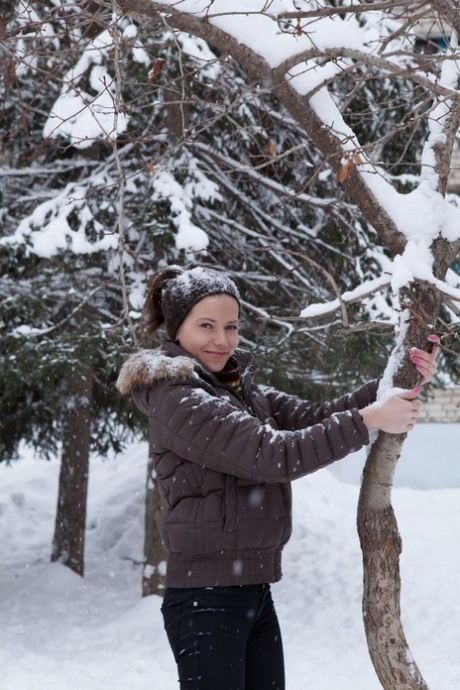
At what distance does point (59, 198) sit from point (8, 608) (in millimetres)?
3676

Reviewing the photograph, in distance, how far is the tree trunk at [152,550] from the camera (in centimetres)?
758

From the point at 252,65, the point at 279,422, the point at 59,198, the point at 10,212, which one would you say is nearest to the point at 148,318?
the point at 279,422

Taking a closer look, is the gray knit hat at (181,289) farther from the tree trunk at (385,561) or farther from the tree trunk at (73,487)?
the tree trunk at (73,487)

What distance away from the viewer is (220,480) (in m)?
2.52

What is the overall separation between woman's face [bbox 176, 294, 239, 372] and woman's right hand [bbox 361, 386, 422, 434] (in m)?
0.55

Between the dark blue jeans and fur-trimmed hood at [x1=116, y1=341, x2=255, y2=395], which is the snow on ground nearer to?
the dark blue jeans

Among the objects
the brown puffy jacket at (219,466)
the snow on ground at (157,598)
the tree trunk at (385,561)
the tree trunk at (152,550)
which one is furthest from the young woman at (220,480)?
the tree trunk at (152,550)

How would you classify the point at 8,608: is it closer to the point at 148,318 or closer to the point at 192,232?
the point at 192,232

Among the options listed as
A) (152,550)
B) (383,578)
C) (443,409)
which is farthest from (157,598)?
(443,409)

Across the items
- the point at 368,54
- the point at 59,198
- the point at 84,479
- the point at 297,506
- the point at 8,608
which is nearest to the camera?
the point at 368,54

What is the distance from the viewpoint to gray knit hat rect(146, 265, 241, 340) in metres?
2.75

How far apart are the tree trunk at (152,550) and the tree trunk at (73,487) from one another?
0.88 metres

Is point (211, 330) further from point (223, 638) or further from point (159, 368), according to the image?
point (223, 638)

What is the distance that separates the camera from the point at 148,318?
3000 millimetres
